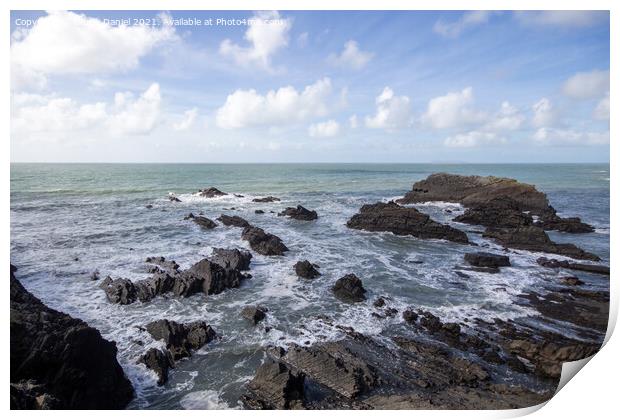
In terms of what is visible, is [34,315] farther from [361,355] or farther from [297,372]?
[361,355]

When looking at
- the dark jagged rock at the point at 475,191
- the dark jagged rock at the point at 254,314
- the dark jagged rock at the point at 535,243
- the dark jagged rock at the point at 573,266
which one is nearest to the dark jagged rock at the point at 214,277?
the dark jagged rock at the point at 254,314

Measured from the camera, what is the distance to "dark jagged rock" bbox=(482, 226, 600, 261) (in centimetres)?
1238

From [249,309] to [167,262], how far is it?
3968 millimetres

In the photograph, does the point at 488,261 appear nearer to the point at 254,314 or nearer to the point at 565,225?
the point at 254,314

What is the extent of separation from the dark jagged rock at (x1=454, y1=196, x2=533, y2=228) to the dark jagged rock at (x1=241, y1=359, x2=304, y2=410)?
15.8m

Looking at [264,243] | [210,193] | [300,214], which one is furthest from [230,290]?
[210,193]

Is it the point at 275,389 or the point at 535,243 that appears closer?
the point at 275,389

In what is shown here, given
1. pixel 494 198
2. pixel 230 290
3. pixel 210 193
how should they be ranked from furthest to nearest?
pixel 210 193, pixel 494 198, pixel 230 290

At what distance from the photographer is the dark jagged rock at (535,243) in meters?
12.4

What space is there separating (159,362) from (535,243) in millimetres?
13855

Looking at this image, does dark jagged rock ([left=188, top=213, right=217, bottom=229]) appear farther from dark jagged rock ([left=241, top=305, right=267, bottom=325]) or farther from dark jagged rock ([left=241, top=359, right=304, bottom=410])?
dark jagged rock ([left=241, top=359, right=304, bottom=410])

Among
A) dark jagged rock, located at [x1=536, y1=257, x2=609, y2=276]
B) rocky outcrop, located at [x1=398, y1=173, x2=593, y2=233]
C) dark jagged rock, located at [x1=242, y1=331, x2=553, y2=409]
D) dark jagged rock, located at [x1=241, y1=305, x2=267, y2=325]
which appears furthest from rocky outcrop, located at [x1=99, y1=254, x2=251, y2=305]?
rocky outcrop, located at [x1=398, y1=173, x2=593, y2=233]

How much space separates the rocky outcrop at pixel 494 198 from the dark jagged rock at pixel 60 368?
17743 mm

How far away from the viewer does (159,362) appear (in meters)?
5.78
